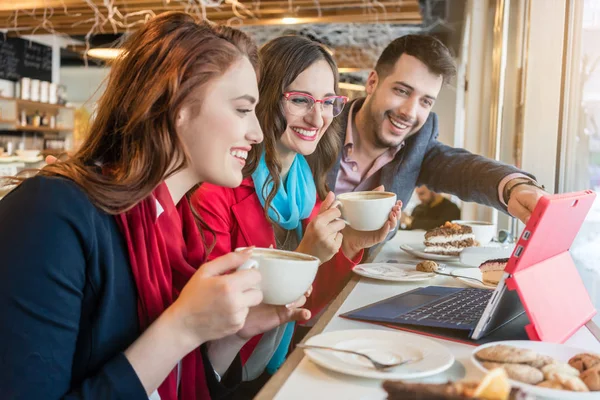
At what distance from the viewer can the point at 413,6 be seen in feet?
18.9

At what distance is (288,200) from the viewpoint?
1.86 meters

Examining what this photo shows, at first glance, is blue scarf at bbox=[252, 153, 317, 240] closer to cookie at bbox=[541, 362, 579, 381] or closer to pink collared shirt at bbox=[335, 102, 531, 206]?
pink collared shirt at bbox=[335, 102, 531, 206]

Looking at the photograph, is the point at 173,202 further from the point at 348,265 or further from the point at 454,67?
the point at 454,67

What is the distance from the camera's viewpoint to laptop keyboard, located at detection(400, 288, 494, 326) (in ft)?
3.88

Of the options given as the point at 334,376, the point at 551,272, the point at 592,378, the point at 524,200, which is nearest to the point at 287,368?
the point at 334,376

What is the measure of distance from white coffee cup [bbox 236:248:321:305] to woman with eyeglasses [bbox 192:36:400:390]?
665 mm

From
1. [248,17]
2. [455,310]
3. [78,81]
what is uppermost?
[248,17]

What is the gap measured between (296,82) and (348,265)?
0.61 meters

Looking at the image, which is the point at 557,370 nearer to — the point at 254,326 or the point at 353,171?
the point at 254,326

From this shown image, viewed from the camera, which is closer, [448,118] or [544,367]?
[544,367]

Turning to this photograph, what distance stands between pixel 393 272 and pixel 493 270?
11.0 inches

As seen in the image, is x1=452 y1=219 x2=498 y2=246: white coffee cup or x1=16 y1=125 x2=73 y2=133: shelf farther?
x1=16 y1=125 x2=73 y2=133: shelf

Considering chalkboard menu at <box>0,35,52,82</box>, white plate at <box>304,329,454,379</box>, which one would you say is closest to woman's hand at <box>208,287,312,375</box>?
white plate at <box>304,329,454,379</box>

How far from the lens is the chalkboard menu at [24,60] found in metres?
8.97
